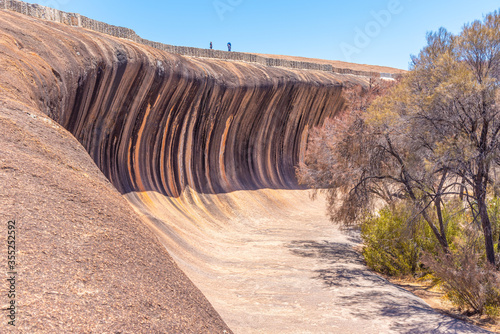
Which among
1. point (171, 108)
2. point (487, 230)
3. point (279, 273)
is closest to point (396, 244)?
point (487, 230)

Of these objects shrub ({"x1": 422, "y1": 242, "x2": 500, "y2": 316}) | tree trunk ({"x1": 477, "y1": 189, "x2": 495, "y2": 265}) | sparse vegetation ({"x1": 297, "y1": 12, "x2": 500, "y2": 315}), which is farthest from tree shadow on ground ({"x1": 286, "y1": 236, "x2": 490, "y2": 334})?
tree trunk ({"x1": 477, "y1": 189, "x2": 495, "y2": 265})

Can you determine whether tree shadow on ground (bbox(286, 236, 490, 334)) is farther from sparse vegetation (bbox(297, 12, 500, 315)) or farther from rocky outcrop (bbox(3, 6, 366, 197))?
rocky outcrop (bbox(3, 6, 366, 197))

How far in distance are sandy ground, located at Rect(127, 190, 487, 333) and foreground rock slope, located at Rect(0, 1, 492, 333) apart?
0.05m

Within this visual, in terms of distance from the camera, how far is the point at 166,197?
13.2 m

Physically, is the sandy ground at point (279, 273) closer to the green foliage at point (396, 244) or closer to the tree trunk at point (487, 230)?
the green foliage at point (396, 244)

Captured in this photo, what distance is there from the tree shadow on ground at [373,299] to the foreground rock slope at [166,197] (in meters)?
0.04

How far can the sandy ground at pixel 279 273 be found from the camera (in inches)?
257

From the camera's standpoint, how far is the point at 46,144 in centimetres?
375

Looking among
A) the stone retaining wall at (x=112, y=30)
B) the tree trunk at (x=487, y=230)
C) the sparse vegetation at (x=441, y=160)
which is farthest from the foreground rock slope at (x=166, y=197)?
the tree trunk at (x=487, y=230)

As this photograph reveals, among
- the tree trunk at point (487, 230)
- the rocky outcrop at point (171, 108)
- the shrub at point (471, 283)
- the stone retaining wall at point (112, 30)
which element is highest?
Answer: the stone retaining wall at point (112, 30)

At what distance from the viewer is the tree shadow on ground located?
6480 millimetres

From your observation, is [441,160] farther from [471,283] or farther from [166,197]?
[166,197]

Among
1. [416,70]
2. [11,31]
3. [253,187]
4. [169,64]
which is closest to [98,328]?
[11,31]

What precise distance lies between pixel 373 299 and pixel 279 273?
2292 millimetres
